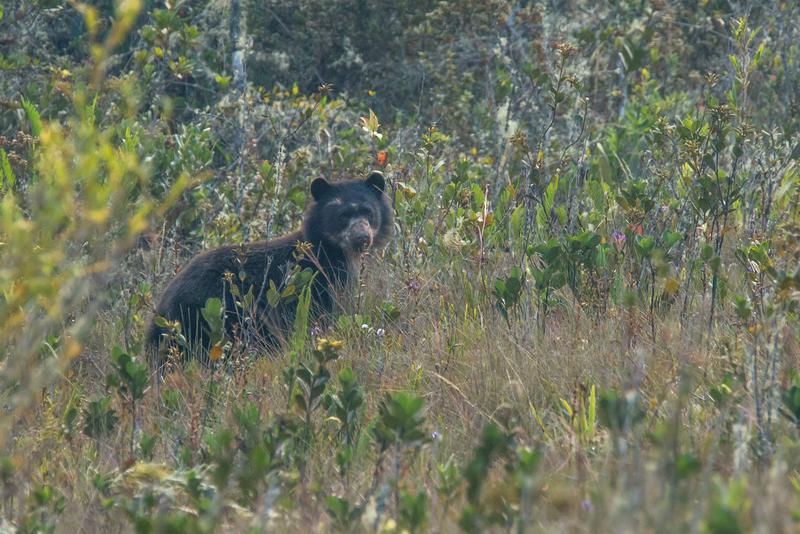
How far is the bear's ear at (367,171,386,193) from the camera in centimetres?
817

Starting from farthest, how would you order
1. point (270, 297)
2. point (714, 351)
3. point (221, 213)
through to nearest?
1. point (221, 213)
2. point (270, 297)
3. point (714, 351)

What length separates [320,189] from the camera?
838cm

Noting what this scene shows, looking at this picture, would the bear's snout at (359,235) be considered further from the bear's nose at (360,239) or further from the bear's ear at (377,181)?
the bear's ear at (377,181)

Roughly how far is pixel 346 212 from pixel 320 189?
0.35 meters

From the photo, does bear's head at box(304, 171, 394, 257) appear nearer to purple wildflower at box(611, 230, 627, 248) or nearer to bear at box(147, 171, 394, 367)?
bear at box(147, 171, 394, 367)

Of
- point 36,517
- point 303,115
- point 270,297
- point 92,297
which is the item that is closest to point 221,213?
point 303,115

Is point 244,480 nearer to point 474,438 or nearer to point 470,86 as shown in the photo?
point 474,438

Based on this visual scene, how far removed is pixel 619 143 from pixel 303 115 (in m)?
3.04

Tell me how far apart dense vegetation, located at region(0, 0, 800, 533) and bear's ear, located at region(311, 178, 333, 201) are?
0.27 metres

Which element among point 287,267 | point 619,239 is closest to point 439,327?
point 287,267

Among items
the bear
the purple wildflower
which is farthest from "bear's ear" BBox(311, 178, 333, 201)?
the purple wildflower

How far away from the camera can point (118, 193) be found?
9.69 ft

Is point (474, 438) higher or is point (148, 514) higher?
point (148, 514)

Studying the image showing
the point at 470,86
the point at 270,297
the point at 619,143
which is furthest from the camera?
the point at 470,86
